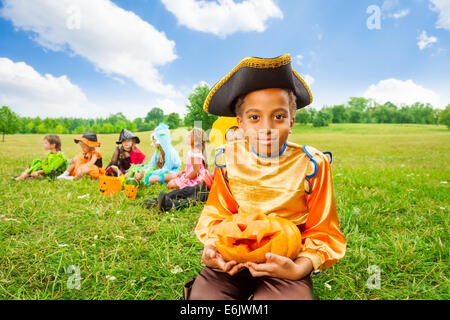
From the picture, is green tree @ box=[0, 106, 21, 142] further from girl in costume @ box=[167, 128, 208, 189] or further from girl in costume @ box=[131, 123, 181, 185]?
girl in costume @ box=[167, 128, 208, 189]

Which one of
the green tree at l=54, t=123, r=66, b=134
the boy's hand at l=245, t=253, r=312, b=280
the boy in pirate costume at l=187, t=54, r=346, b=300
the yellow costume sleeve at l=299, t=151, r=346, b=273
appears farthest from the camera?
the green tree at l=54, t=123, r=66, b=134

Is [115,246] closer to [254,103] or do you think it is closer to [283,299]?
[283,299]

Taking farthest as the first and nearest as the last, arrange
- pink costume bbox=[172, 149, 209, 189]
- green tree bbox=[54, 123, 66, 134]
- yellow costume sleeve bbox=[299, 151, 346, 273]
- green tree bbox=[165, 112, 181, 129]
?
1. green tree bbox=[54, 123, 66, 134]
2. green tree bbox=[165, 112, 181, 129]
3. pink costume bbox=[172, 149, 209, 189]
4. yellow costume sleeve bbox=[299, 151, 346, 273]

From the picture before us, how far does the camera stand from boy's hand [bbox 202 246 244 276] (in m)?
1.69

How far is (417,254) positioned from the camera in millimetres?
2832

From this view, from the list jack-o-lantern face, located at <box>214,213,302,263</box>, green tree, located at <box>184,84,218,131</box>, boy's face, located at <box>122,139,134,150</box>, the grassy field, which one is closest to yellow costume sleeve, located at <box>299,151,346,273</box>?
jack-o-lantern face, located at <box>214,213,302,263</box>

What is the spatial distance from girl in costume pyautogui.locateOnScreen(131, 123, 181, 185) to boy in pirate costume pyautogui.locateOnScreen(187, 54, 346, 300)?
4.89 m

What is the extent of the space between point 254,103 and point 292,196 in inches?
29.3

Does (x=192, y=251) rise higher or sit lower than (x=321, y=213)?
lower

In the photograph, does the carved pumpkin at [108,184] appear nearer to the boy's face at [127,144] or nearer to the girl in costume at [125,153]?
the girl in costume at [125,153]

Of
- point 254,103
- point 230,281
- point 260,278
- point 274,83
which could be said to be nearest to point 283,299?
point 260,278

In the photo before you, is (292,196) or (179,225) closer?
(292,196)

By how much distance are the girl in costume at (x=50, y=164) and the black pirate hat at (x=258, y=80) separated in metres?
7.33

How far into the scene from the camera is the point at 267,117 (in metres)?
1.75
